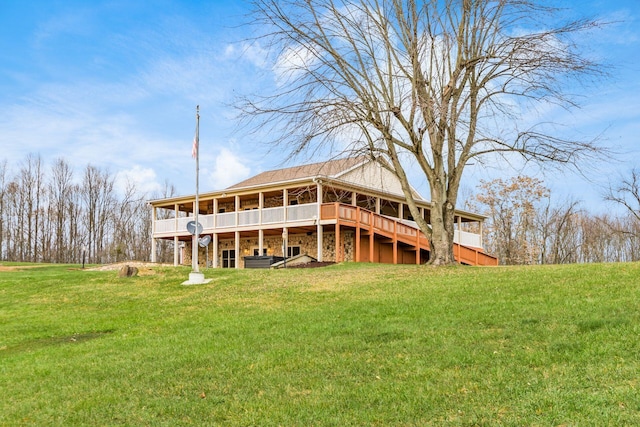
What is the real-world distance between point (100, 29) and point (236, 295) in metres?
8.75

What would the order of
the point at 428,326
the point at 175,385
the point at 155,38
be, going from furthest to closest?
the point at 155,38 < the point at 428,326 < the point at 175,385

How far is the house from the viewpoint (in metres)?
22.8

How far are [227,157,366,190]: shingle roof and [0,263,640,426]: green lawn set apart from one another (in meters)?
13.2

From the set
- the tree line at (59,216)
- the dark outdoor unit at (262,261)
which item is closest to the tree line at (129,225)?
the tree line at (59,216)

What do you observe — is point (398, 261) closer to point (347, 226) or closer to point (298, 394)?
point (347, 226)

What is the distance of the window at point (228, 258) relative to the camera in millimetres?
29312

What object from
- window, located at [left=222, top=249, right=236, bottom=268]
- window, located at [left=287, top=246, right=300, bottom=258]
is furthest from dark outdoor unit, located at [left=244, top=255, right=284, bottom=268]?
window, located at [left=222, top=249, right=236, bottom=268]

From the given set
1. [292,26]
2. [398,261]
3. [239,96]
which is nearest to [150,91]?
[239,96]

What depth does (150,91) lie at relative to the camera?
1570 cm

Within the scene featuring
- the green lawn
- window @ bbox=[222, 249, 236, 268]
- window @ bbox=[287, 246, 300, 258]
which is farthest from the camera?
window @ bbox=[222, 249, 236, 268]

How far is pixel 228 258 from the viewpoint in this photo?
29547mm

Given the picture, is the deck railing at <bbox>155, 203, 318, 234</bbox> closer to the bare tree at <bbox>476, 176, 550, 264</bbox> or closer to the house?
the house

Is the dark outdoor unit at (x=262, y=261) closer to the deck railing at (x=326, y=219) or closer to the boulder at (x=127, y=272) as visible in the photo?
the deck railing at (x=326, y=219)

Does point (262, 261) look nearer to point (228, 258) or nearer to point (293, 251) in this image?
point (293, 251)
